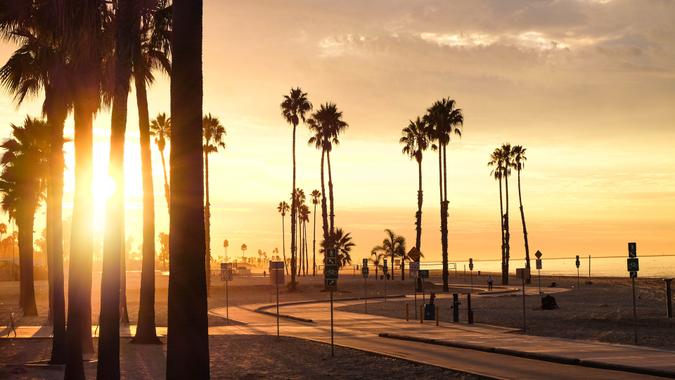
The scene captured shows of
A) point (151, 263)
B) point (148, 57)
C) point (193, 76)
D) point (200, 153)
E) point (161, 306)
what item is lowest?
point (161, 306)

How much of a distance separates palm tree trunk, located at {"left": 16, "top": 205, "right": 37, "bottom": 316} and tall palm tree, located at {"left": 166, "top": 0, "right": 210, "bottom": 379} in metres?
43.0

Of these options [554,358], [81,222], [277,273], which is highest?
[81,222]

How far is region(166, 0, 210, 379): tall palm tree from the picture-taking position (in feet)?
35.8

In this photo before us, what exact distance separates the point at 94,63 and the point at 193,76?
10.0m

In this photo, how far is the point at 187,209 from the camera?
1120cm

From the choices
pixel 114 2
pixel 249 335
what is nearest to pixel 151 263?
pixel 249 335

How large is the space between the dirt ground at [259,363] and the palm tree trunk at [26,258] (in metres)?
19.6

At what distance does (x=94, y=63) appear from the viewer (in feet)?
67.2

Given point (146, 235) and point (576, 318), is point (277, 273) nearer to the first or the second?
point (146, 235)

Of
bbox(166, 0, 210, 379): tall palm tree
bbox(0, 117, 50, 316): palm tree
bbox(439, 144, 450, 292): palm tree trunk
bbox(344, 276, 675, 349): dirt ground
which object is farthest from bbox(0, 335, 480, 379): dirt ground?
bbox(439, 144, 450, 292): palm tree trunk

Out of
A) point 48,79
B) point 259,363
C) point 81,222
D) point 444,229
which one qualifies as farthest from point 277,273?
point 444,229

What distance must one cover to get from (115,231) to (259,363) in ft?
23.6

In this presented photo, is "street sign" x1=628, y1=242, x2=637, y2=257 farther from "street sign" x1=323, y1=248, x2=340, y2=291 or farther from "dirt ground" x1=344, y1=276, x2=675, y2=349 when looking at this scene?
"street sign" x1=323, y1=248, x2=340, y2=291

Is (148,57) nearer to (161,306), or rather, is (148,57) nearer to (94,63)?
(94,63)
